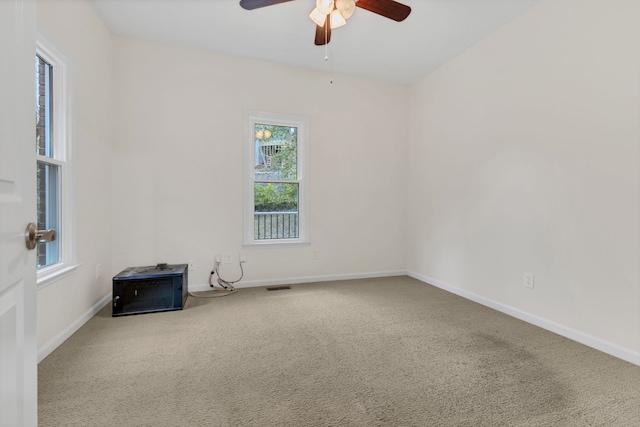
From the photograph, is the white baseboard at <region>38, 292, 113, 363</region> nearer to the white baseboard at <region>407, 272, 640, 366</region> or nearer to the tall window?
the tall window

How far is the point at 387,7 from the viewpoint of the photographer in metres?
2.25

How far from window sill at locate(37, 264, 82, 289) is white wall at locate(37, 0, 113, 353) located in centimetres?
5

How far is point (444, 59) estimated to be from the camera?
3689 millimetres

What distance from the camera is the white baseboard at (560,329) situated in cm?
212

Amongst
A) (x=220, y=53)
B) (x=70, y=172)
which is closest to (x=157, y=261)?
Answer: (x=70, y=172)

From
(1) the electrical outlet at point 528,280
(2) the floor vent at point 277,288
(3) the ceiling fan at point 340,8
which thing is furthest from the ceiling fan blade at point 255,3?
(1) the electrical outlet at point 528,280

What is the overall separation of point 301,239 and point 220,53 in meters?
2.44

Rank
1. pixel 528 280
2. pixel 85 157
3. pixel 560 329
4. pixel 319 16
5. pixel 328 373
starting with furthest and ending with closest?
pixel 528 280
pixel 85 157
pixel 560 329
pixel 319 16
pixel 328 373

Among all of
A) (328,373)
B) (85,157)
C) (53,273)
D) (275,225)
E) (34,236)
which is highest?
(85,157)

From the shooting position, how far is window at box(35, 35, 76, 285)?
7.19 feet

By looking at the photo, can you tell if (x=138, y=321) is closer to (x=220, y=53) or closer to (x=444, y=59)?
(x=220, y=53)

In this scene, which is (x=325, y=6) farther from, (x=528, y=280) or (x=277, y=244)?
(x=528, y=280)

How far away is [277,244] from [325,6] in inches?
102

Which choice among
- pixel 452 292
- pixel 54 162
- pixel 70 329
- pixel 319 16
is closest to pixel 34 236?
pixel 54 162
